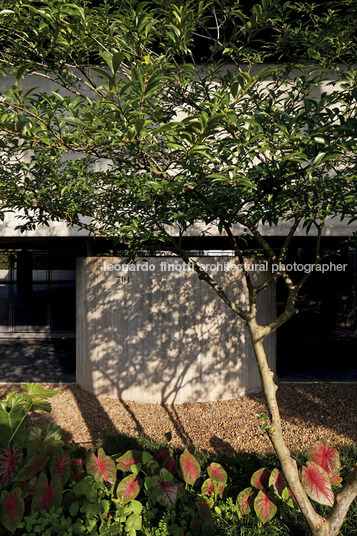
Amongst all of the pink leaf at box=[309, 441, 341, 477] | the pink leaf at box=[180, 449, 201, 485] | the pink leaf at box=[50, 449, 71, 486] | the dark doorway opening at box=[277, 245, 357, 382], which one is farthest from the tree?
the dark doorway opening at box=[277, 245, 357, 382]

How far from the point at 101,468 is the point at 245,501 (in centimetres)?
136

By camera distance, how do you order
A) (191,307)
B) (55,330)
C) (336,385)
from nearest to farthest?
(191,307)
(336,385)
(55,330)

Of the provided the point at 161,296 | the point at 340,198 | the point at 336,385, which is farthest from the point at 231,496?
the point at 336,385

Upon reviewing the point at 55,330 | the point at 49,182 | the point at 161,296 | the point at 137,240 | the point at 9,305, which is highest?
the point at 49,182

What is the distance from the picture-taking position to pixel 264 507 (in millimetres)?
3252

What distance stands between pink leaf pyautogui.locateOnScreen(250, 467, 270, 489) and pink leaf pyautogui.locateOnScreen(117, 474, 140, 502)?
1.10m

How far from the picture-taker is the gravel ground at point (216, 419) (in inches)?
199

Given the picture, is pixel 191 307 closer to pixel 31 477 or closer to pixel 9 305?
pixel 31 477

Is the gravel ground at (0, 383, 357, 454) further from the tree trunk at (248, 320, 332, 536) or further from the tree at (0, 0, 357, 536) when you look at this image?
the tree at (0, 0, 357, 536)

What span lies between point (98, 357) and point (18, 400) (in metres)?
2.81

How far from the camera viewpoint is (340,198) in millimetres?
2682

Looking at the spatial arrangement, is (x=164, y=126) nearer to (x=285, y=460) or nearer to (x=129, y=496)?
(x=285, y=460)

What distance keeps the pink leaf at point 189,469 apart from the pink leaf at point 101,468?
0.67 m

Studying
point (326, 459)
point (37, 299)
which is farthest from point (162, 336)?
point (37, 299)
